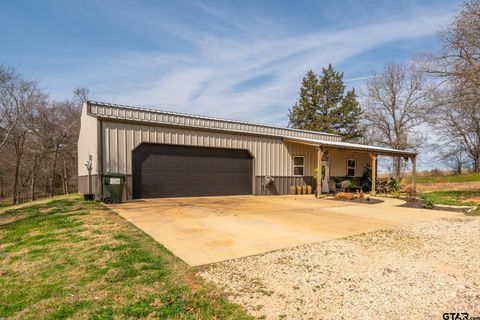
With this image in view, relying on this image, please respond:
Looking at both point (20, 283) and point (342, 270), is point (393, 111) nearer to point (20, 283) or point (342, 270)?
point (342, 270)

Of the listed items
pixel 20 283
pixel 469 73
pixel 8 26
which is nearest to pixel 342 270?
pixel 20 283

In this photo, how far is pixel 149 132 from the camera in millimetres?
11930

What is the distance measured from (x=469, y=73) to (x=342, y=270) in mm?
12558

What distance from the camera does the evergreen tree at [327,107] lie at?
1325 inches

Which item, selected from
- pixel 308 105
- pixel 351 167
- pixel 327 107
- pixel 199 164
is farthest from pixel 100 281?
pixel 327 107

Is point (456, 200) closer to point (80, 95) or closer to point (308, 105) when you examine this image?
point (308, 105)

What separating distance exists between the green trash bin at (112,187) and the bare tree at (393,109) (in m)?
29.5

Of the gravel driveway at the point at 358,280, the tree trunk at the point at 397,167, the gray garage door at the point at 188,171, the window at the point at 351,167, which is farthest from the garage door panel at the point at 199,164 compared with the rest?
the tree trunk at the point at 397,167

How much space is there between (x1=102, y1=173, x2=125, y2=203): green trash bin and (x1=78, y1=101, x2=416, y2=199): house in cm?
64

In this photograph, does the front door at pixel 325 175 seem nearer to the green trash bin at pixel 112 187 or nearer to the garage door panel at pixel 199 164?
the garage door panel at pixel 199 164

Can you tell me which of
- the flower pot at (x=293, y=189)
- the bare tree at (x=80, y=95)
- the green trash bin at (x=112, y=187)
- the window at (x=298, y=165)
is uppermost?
the bare tree at (x=80, y=95)

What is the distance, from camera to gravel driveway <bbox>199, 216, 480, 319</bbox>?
2.71 metres

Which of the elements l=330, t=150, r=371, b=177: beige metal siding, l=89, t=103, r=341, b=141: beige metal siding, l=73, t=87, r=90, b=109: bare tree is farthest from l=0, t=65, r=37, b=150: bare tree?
l=330, t=150, r=371, b=177: beige metal siding

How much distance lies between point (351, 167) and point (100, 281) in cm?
1887
